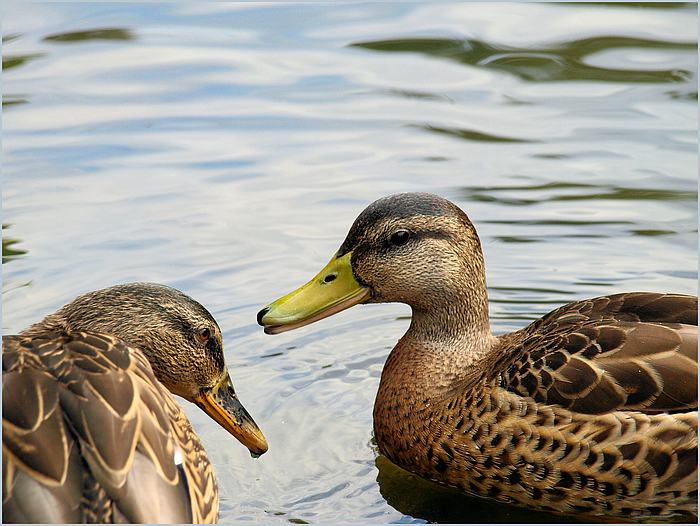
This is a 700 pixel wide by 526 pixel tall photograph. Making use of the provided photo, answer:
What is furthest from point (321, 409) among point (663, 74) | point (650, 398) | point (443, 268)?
point (663, 74)

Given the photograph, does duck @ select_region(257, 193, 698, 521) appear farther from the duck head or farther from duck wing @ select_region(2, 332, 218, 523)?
duck wing @ select_region(2, 332, 218, 523)

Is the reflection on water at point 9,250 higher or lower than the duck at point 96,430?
lower

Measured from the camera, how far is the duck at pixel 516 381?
446 cm

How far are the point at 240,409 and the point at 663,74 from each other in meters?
7.03

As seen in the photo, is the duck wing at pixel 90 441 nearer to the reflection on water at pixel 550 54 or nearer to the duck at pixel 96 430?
the duck at pixel 96 430

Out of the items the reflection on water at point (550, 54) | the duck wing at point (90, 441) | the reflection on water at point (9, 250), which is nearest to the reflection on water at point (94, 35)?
the reflection on water at point (550, 54)

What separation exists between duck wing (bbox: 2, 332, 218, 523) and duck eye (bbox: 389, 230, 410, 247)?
5.82 feet

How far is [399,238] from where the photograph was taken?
17.6 ft

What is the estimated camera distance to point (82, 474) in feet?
11.2

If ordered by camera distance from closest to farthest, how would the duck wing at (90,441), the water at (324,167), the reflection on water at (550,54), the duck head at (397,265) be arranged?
1. the duck wing at (90,441)
2. the duck head at (397,265)
3. the water at (324,167)
4. the reflection on water at (550,54)

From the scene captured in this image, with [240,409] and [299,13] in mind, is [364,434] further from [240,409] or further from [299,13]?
[299,13]

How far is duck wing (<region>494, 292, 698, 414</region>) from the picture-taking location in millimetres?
4438

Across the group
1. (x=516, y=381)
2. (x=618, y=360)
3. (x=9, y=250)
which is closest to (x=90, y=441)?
(x=516, y=381)

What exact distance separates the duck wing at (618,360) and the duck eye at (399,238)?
928 mm
